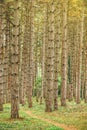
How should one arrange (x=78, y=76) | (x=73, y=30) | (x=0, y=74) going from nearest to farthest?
(x=0, y=74)
(x=78, y=76)
(x=73, y=30)

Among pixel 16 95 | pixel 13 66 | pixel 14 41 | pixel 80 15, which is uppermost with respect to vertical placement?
pixel 80 15

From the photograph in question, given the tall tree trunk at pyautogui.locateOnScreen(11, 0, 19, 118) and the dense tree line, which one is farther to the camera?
the dense tree line

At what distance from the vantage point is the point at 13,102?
16.7 meters

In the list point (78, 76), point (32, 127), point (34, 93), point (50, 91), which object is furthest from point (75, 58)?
point (32, 127)

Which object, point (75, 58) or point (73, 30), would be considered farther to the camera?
point (73, 30)

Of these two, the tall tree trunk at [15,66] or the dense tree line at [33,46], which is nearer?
the tall tree trunk at [15,66]

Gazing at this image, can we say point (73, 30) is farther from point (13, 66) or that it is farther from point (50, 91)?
point (13, 66)

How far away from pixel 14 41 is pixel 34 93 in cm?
3098

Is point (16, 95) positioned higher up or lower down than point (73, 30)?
lower down

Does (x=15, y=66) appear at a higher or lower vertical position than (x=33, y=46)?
lower

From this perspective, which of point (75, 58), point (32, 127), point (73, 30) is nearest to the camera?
point (32, 127)

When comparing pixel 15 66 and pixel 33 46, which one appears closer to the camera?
pixel 15 66

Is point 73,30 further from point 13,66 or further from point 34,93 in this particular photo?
point 13,66

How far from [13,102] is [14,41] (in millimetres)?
2755
